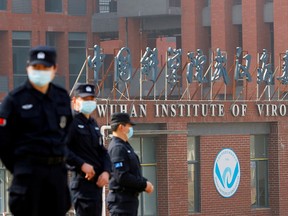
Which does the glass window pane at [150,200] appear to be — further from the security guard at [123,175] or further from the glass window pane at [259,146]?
the security guard at [123,175]

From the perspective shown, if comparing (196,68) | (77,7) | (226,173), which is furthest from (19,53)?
(226,173)

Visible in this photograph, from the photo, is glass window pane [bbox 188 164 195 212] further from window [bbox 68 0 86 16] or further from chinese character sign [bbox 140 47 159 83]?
window [bbox 68 0 86 16]

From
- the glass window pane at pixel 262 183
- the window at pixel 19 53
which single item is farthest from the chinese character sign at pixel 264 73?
the window at pixel 19 53

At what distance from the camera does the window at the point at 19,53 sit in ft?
210

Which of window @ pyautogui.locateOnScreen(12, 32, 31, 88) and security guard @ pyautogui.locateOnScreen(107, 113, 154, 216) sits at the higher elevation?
window @ pyautogui.locateOnScreen(12, 32, 31, 88)

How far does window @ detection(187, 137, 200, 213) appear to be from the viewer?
123ft

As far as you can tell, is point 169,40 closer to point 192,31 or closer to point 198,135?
point 192,31

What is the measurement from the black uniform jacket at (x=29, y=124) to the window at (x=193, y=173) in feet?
97.4

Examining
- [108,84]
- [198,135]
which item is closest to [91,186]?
[198,135]

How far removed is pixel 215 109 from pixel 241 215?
381 cm

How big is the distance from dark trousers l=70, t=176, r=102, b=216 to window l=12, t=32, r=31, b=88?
173ft

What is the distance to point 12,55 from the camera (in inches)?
2516

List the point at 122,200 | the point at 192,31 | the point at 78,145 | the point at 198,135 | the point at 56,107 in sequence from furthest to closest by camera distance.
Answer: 1. the point at 192,31
2. the point at 198,135
3. the point at 122,200
4. the point at 78,145
5. the point at 56,107

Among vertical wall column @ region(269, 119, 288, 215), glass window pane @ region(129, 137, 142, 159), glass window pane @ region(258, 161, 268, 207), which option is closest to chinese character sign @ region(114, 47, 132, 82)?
glass window pane @ region(129, 137, 142, 159)
